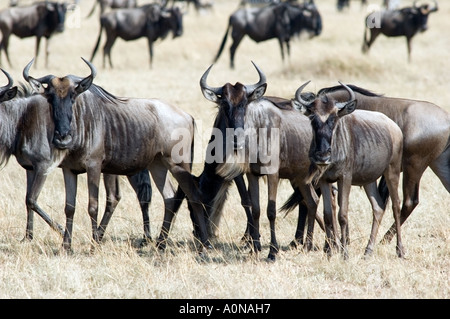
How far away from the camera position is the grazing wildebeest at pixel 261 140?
6055 millimetres

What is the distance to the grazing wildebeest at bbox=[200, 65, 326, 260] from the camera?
6.05 metres

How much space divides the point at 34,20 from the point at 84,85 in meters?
12.9

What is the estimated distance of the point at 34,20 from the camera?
723 inches

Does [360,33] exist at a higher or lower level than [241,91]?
lower

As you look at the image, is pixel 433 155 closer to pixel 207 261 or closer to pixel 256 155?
pixel 256 155

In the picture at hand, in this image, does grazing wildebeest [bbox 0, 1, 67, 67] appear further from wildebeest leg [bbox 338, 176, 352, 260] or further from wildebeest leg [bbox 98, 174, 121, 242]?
wildebeest leg [bbox 338, 176, 352, 260]

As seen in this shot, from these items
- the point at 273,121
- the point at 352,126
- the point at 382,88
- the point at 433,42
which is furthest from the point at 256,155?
the point at 433,42

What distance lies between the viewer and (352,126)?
20.5 ft

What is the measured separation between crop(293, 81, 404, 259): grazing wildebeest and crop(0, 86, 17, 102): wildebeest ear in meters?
2.51

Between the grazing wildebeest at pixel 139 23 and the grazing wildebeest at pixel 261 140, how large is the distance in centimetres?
1272

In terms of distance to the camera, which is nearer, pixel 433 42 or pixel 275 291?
pixel 275 291

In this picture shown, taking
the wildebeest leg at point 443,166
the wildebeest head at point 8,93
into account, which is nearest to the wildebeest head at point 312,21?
the wildebeest leg at point 443,166

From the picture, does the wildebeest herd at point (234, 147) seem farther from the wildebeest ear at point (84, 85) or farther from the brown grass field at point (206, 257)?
the brown grass field at point (206, 257)

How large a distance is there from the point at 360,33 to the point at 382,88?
10.1 meters
